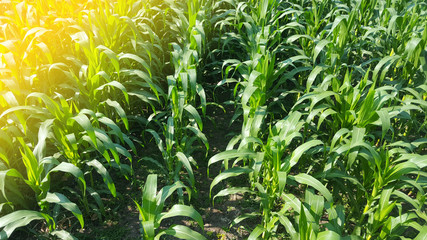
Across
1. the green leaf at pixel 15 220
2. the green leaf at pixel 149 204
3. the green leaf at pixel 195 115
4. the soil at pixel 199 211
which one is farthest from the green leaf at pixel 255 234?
the green leaf at pixel 15 220

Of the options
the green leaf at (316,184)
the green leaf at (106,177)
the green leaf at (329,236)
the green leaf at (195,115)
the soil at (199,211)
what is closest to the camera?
the green leaf at (329,236)

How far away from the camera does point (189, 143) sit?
2.35 meters

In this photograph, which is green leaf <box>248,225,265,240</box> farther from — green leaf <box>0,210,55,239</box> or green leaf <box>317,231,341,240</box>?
green leaf <box>0,210,55,239</box>

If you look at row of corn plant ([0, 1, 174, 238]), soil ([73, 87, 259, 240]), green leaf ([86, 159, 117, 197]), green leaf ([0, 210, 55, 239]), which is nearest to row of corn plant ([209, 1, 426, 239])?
soil ([73, 87, 259, 240])

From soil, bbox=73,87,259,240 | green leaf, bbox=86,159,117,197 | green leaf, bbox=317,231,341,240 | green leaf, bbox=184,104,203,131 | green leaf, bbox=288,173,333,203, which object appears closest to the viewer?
green leaf, bbox=317,231,341,240

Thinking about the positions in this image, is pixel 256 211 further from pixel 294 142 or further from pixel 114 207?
pixel 114 207

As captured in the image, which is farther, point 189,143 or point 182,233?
point 189,143

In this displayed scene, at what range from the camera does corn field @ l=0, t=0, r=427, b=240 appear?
1747 millimetres

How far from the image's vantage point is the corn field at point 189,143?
1.75m

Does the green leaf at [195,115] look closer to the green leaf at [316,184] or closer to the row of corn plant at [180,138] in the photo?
the row of corn plant at [180,138]

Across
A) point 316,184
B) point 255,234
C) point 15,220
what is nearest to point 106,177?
point 15,220

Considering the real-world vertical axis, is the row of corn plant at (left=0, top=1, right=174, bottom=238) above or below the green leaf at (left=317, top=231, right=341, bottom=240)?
above

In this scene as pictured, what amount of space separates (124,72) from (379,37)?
2364mm

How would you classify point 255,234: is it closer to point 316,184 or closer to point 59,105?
point 316,184
